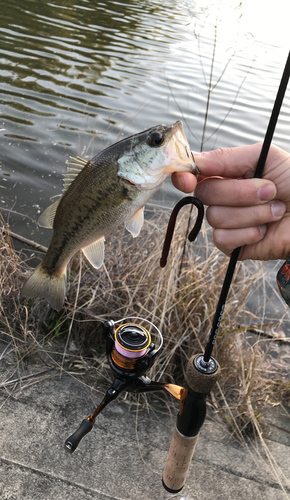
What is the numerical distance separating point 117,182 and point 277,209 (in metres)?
0.70

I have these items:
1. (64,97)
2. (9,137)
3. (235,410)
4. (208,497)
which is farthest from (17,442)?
(64,97)

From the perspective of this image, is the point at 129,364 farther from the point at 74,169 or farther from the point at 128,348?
the point at 74,169

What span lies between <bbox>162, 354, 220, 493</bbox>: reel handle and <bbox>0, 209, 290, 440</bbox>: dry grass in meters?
0.75

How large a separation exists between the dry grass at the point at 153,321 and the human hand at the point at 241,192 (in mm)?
1216

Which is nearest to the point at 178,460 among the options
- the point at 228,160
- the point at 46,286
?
the point at 46,286

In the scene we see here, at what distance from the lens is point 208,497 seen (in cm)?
229

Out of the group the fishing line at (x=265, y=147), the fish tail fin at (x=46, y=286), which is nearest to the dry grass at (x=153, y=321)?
the fish tail fin at (x=46, y=286)

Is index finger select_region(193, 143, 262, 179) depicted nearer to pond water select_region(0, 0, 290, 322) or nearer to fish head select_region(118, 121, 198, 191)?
fish head select_region(118, 121, 198, 191)

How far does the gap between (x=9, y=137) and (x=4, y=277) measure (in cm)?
431

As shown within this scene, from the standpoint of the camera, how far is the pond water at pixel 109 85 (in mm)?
5742

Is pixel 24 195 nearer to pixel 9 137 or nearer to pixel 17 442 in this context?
pixel 9 137

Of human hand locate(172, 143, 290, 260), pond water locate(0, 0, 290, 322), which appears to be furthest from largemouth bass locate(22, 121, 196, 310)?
pond water locate(0, 0, 290, 322)

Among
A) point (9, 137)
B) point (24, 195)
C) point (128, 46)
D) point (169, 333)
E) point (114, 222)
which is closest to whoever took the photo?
point (114, 222)

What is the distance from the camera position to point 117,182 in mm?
1549
